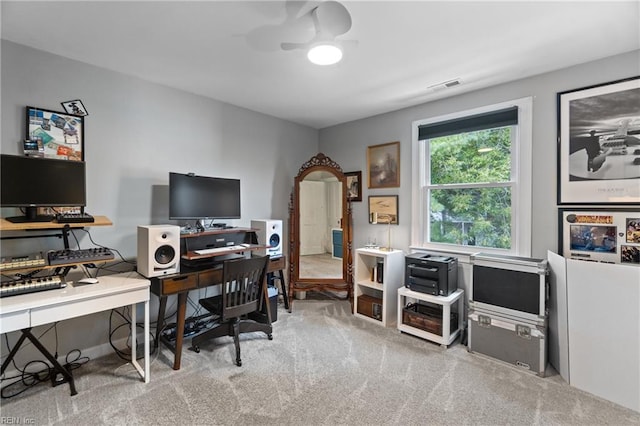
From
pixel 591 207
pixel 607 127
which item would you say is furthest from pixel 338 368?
pixel 607 127

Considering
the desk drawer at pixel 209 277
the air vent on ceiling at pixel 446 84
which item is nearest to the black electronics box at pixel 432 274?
the air vent on ceiling at pixel 446 84

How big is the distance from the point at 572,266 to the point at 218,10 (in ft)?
9.82

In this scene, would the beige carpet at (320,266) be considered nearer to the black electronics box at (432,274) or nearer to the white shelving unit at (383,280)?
the white shelving unit at (383,280)

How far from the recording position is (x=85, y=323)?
2492 millimetres

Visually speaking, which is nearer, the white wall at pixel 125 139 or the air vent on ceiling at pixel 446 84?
the white wall at pixel 125 139

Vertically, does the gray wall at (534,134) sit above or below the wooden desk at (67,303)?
above

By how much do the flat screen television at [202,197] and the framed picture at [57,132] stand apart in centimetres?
73

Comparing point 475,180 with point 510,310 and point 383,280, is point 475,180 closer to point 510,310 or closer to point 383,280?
point 510,310

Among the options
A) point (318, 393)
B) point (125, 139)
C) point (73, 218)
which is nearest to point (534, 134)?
point (318, 393)

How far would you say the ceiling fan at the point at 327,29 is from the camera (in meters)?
1.64

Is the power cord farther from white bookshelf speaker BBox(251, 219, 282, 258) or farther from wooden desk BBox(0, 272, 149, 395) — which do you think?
white bookshelf speaker BBox(251, 219, 282, 258)

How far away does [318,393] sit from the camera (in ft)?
6.75

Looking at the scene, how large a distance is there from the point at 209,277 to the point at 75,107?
5.83ft

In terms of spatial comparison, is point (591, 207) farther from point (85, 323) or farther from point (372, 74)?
point (85, 323)
